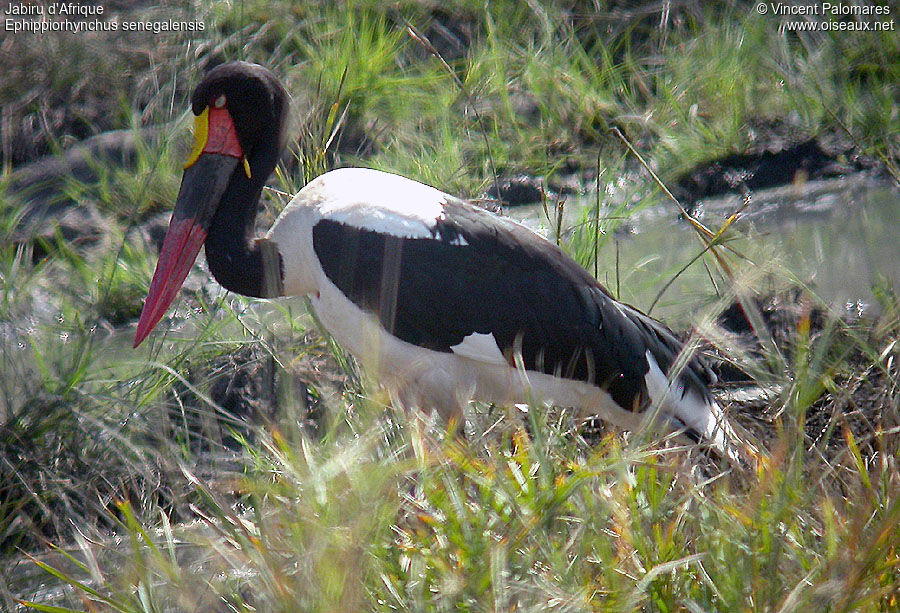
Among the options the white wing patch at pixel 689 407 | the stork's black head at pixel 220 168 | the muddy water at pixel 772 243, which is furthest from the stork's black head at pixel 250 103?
the white wing patch at pixel 689 407

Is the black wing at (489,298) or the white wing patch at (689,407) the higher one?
the black wing at (489,298)

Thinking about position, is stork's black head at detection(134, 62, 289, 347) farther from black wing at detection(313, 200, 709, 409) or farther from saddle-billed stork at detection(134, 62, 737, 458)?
black wing at detection(313, 200, 709, 409)

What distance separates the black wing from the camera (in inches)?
109

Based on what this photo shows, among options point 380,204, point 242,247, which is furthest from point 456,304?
point 242,247

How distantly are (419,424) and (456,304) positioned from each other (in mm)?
728

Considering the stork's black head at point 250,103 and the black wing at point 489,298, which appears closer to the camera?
the black wing at point 489,298

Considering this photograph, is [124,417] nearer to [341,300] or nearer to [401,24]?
[341,300]

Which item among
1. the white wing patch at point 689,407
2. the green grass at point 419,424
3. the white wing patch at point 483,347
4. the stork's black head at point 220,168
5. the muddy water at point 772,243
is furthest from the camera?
the muddy water at point 772,243

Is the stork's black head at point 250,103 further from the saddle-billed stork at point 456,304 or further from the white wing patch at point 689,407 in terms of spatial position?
the white wing patch at point 689,407

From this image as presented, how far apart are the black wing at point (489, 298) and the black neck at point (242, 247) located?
0.59 ft

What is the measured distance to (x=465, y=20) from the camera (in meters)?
5.50

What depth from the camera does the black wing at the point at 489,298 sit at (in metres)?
2.76

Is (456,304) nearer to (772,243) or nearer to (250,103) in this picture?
(250,103)

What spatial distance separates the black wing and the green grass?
0.20m
